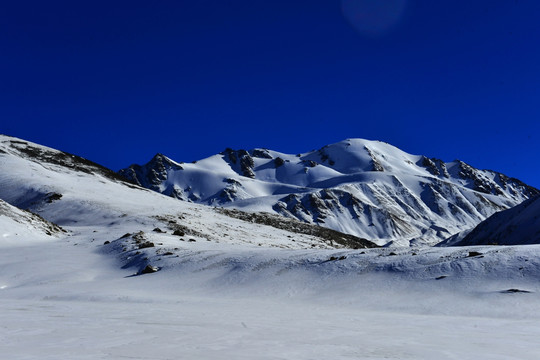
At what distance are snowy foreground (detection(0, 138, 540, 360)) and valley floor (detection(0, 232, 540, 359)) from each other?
0.16 feet

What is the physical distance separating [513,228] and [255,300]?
61010 mm

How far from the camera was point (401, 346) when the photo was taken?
744 cm

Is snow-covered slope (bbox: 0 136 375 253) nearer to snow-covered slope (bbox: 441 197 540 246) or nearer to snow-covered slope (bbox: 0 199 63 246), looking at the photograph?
snow-covered slope (bbox: 0 199 63 246)

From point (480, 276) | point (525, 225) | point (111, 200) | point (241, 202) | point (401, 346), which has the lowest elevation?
point (401, 346)

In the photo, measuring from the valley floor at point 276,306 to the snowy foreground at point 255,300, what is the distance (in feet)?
0.16

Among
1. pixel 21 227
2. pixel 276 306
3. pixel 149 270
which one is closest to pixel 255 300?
pixel 276 306

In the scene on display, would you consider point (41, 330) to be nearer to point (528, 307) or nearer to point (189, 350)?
point (189, 350)

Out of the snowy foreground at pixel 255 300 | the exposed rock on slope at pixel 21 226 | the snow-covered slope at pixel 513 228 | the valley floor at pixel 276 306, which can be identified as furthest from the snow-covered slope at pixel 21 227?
the snow-covered slope at pixel 513 228

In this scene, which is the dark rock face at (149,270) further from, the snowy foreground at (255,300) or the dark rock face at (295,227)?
the dark rock face at (295,227)

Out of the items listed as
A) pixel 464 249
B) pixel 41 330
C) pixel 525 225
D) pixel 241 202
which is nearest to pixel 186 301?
pixel 41 330

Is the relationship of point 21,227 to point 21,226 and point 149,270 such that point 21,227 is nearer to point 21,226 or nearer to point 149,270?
point 21,226

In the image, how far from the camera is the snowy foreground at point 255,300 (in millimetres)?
7029

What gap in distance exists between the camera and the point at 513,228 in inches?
2496

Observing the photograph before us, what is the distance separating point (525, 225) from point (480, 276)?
2140 inches
